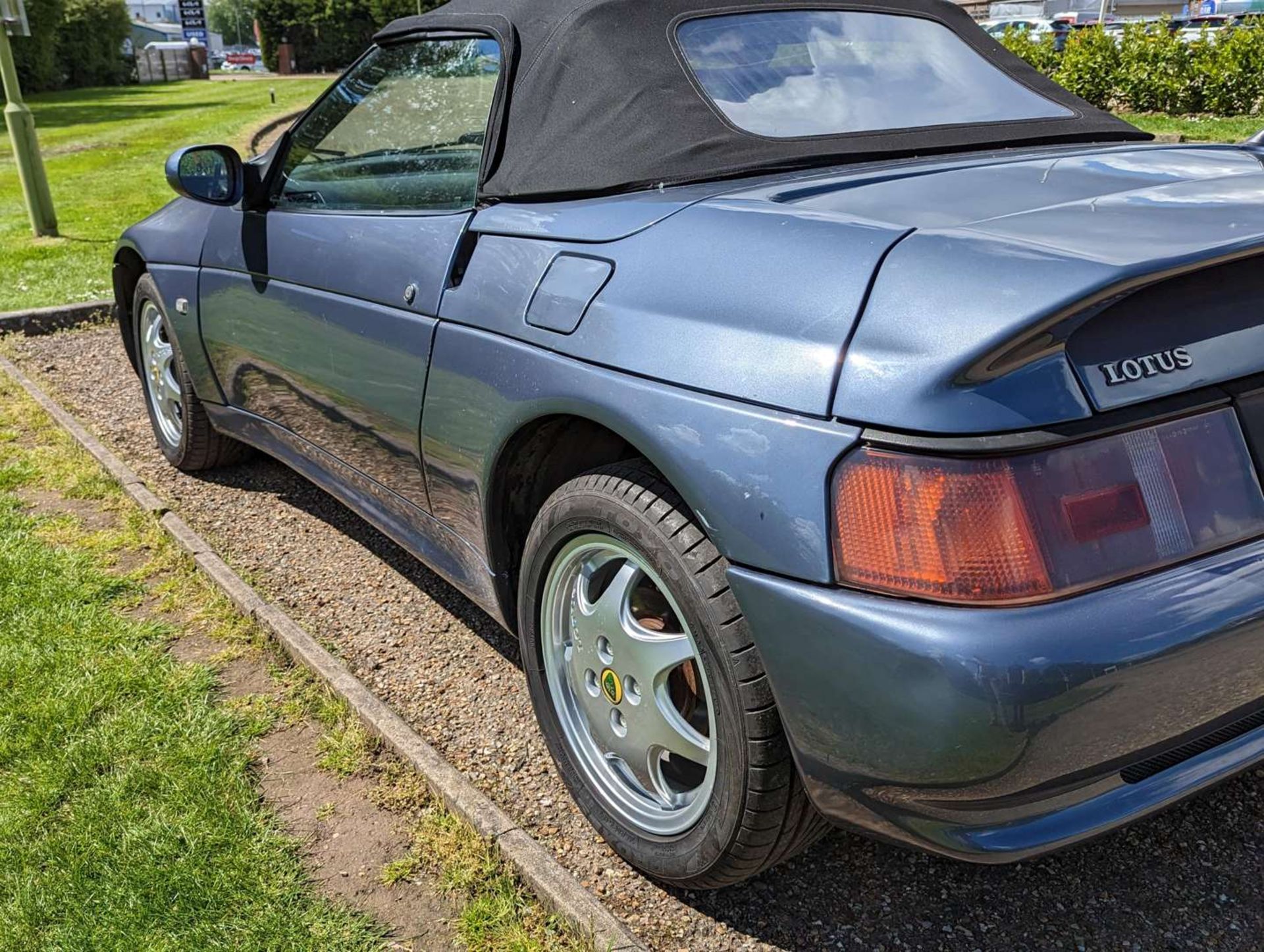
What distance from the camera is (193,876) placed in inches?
91.4

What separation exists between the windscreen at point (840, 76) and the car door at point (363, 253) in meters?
0.61

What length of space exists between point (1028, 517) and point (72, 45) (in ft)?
145

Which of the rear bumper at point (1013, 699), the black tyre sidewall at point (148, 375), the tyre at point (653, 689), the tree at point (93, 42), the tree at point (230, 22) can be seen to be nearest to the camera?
the rear bumper at point (1013, 699)

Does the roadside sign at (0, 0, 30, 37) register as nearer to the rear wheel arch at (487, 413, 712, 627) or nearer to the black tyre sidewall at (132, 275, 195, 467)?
the black tyre sidewall at (132, 275, 195, 467)

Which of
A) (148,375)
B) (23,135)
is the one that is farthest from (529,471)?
(23,135)

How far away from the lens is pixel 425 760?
2.61 meters

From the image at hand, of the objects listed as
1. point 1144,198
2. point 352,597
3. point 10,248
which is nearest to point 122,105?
point 10,248

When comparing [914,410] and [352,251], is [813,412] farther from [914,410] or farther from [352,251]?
[352,251]

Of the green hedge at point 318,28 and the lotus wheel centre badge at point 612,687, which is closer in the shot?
the lotus wheel centre badge at point 612,687

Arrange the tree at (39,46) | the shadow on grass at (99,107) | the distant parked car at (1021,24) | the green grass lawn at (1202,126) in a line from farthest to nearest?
the tree at (39,46) → the distant parked car at (1021,24) → the shadow on grass at (99,107) → the green grass lawn at (1202,126)

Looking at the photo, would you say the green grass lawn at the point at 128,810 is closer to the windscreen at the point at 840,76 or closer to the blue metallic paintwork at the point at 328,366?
the blue metallic paintwork at the point at 328,366

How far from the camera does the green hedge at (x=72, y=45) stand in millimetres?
32938

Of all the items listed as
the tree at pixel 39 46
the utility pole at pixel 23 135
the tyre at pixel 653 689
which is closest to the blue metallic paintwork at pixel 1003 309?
the tyre at pixel 653 689

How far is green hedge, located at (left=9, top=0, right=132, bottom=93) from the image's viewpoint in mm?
32938
